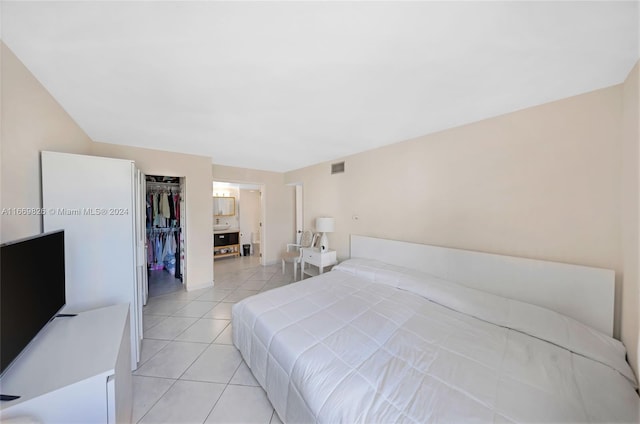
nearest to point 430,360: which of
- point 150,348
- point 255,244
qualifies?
point 150,348

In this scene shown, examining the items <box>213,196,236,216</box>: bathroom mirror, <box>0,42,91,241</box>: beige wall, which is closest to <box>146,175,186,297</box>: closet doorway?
<box>213,196,236,216</box>: bathroom mirror

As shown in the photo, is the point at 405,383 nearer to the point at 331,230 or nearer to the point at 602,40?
the point at 602,40

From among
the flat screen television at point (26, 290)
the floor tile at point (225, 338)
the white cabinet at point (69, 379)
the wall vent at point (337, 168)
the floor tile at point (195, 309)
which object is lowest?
the floor tile at point (225, 338)

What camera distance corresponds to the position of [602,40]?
3.48 ft

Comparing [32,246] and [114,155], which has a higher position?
[114,155]

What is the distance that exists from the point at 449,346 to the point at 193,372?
2063mm

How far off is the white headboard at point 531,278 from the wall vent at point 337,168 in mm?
1674

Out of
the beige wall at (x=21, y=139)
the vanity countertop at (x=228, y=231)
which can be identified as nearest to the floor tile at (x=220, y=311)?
the beige wall at (x=21, y=139)

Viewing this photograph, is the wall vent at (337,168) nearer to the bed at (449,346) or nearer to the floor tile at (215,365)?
the bed at (449,346)

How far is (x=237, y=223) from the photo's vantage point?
6133mm

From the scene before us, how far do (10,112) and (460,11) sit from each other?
99.2 inches

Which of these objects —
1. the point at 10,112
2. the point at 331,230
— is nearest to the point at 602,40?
the point at 331,230

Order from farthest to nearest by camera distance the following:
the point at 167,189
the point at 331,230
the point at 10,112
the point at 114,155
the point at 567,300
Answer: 1. the point at 167,189
2. the point at 331,230
3. the point at 114,155
4. the point at 567,300
5. the point at 10,112

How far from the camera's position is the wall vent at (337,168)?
3461 millimetres
